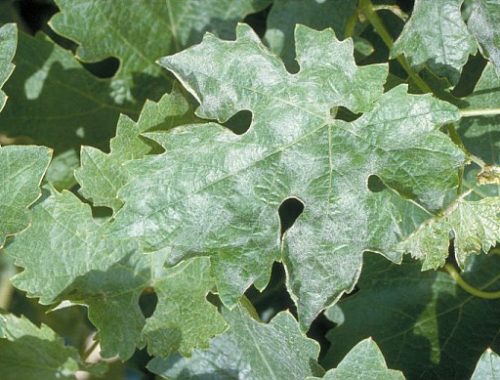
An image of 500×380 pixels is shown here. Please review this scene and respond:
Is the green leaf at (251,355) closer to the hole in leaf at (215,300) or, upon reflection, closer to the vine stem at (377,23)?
the hole in leaf at (215,300)

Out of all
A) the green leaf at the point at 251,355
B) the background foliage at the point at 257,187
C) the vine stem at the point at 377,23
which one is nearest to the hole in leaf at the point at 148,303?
the background foliage at the point at 257,187

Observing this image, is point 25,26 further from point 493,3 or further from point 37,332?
point 493,3

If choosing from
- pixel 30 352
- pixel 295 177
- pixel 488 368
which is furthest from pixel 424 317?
pixel 30 352

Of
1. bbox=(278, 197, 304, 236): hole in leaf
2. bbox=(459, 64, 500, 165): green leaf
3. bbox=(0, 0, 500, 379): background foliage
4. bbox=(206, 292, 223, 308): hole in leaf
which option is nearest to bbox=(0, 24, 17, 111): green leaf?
bbox=(0, 0, 500, 379): background foliage

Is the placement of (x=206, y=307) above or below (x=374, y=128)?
below

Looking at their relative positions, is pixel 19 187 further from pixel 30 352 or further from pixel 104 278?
pixel 30 352

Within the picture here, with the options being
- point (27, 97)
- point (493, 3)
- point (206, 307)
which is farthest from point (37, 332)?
point (493, 3)
